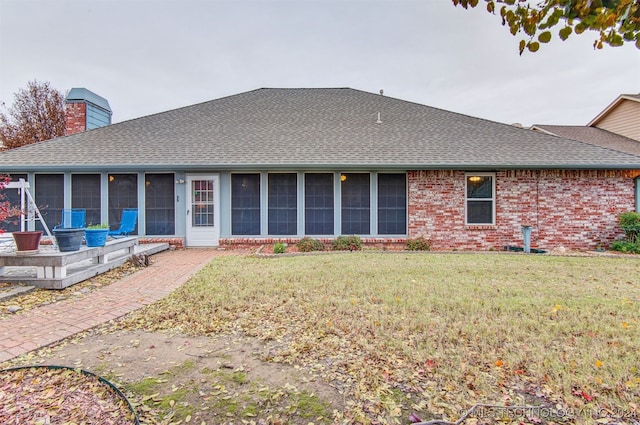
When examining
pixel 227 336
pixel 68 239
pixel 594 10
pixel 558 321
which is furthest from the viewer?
pixel 68 239

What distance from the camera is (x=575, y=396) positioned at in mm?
2348

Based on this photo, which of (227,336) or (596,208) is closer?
(227,336)

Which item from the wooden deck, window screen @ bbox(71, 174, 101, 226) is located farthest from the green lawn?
window screen @ bbox(71, 174, 101, 226)

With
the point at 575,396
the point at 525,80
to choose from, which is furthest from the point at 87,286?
the point at 525,80

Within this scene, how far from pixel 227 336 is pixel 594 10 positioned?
3.88 meters

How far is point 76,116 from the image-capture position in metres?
12.3

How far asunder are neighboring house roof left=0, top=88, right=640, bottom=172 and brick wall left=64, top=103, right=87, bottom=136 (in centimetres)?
133

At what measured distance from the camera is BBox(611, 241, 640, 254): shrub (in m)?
9.01

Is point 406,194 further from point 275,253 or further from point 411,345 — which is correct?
point 411,345

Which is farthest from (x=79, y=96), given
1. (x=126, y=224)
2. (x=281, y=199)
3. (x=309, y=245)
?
(x=309, y=245)

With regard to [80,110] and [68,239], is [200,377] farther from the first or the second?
[80,110]

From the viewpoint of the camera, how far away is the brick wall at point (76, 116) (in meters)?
12.2

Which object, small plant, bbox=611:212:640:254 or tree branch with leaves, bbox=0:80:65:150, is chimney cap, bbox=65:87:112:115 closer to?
tree branch with leaves, bbox=0:80:65:150

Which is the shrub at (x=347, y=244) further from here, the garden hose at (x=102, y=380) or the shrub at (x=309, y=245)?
the garden hose at (x=102, y=380)
